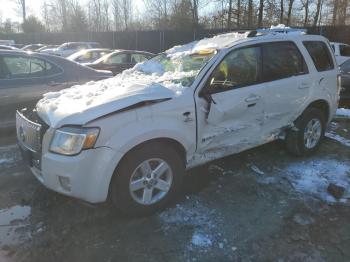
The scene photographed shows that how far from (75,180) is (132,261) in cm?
86

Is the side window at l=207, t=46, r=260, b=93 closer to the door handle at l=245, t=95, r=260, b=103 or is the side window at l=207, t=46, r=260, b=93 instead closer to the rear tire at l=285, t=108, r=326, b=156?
the door handle at l=245, t=95, r=260, b=103

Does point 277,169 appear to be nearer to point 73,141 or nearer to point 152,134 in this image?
point 152,134

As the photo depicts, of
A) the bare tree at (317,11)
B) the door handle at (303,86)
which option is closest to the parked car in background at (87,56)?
the door handle at (303,86)

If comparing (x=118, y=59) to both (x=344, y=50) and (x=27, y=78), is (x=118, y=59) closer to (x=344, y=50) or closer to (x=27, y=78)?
(x=27, y=78)

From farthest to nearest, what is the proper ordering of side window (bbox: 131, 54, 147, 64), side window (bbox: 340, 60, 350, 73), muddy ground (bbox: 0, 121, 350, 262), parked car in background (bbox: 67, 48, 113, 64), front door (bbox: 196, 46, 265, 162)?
parked car in background (bbox: 67, 48, 113, 64)
side window (bbox: 131, 54, 147, 64)
side window (bbox: 340, 60, 350, 73)
front door (bbox: 196, 46, 265, 162)
muddy ground (bbox: 0, 121, 350, 262)

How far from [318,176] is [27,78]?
15.5ft

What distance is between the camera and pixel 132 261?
3201 mm

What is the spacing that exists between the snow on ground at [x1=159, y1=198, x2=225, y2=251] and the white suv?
0.61ft

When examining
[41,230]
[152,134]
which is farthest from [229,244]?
[41,230]

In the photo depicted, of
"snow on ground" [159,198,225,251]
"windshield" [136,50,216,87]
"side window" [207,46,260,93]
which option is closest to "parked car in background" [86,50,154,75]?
"windshield" [136,50,216,87]

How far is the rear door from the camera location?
188 inches

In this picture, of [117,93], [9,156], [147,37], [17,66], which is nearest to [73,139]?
[117,93]

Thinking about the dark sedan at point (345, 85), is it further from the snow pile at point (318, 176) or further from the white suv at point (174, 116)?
the snow pile at point (318, 176)

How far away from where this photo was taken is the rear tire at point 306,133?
5.32 metres
